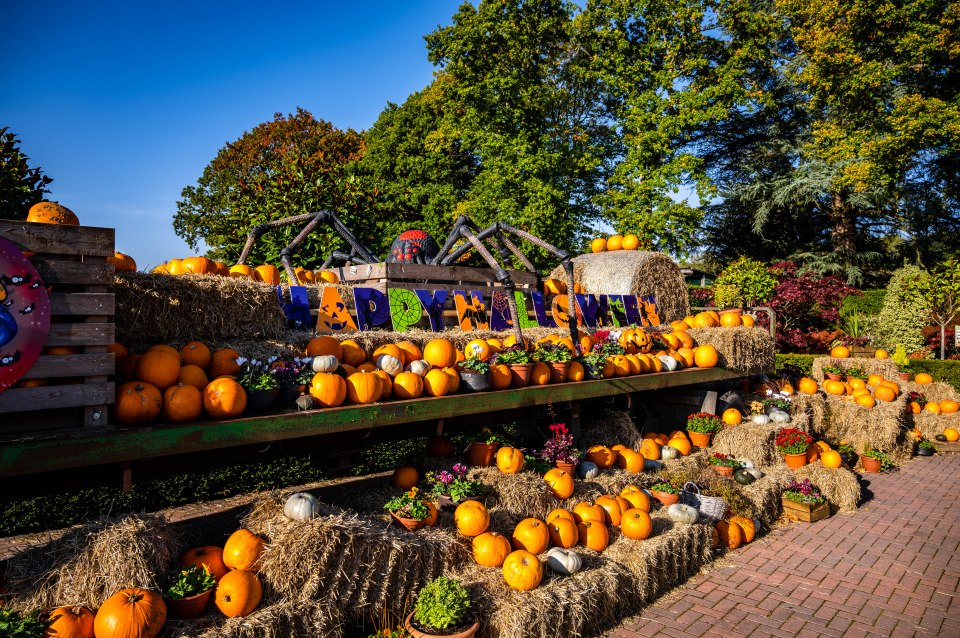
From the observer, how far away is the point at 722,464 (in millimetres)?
7730

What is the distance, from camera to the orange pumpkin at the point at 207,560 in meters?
3.68

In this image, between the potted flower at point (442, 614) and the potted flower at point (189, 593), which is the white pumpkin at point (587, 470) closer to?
the potted flower at point (442, 614)

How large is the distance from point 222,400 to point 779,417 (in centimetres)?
869

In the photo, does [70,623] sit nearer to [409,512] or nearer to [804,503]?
[409,512]

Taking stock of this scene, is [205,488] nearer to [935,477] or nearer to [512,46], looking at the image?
[935,477]

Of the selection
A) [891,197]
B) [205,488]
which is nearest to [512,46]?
[891,197]

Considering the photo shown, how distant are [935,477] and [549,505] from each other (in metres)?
7.78

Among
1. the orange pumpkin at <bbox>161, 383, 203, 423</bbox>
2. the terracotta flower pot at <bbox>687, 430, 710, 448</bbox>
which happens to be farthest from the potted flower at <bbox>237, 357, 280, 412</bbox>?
the terracotta flower pot at <bbox>687, 430, 710, 448</bbox>

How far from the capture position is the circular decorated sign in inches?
117

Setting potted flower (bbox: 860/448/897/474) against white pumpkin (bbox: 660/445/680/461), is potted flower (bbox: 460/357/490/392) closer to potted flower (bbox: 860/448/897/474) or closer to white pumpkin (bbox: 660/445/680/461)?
white pumpkin (bbox: 660/445/680/461)

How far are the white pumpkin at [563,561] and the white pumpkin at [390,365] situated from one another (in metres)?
2.07

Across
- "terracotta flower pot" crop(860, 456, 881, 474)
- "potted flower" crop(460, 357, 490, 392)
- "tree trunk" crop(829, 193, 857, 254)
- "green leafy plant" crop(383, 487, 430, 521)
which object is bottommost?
"terracotta flower pot" crop(860, 456, 881, 474)

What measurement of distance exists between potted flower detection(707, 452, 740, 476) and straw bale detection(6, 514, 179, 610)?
22.0 feet

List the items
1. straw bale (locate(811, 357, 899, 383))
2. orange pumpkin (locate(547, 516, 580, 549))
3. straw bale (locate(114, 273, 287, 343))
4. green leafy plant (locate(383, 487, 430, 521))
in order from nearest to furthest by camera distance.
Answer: straw bale (locate(114, 273, 287, 343)) < green leafy plant (locate(383, 487, 430, 521)) < orange pumpkin (locate(547, 516, 580, 549)) < straw bale (locate(811, 357, 899, 383))
